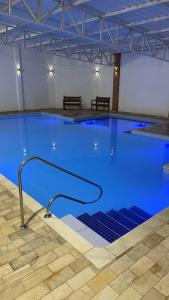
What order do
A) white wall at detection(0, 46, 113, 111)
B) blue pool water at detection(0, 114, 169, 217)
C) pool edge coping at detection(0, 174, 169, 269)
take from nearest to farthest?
pool edge coping at detection(0, 174, 169, 269)
blue pool water at detection(0, 114, 169, 217)
white wall at detection(0, 46, 113, 111)

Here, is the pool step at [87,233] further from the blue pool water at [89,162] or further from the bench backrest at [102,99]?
the bench backrest at [102,99]

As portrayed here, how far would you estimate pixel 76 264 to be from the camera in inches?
70.9

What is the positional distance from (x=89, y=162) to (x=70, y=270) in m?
3.58

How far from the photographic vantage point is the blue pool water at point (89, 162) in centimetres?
378

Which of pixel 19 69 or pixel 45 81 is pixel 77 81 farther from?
pixel 19 69

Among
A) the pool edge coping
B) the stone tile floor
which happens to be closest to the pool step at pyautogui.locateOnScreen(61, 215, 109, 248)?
the pool edge coping

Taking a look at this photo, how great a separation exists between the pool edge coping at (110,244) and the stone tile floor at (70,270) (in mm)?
39

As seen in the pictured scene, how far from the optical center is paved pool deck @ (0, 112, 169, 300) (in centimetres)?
157

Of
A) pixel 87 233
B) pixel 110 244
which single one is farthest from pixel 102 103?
pixel 110 244

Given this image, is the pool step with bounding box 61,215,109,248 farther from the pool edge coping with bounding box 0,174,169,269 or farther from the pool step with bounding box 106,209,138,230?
the pool step with bounding box 106,209,138,230

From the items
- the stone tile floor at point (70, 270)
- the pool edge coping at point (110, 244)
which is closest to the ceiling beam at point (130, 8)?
the pool edge coping at point (110, 244)

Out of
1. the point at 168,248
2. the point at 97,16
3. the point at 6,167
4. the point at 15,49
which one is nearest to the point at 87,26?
the point at 97,16

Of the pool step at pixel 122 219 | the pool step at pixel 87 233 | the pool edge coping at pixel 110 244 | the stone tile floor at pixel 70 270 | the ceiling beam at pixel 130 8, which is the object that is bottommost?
the pool step at pixel 122 219

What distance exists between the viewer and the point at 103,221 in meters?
2.99
